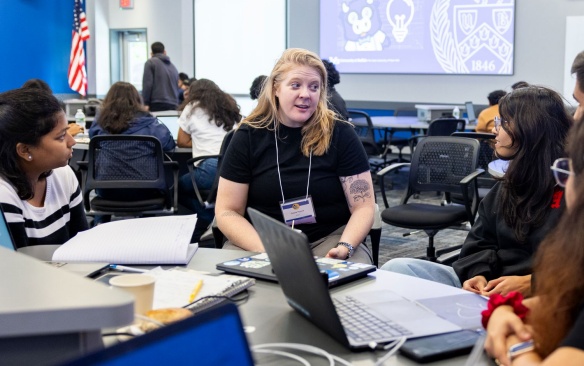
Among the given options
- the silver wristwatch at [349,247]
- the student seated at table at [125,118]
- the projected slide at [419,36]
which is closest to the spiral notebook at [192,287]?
the silver wristwatch at [349,247]

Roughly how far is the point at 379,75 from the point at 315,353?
9.47 m

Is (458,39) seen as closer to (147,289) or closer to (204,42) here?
(204,42)

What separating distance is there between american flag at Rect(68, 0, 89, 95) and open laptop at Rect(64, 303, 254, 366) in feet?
41.0

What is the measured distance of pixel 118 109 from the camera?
5199 mm

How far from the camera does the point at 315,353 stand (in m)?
1.42

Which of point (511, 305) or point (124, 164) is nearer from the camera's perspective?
point (511, 305)

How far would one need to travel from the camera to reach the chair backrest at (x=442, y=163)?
477cm

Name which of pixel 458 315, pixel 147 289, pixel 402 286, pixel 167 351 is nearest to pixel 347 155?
pixel 402 286

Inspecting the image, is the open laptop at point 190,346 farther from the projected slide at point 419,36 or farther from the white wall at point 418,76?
the projected slide at point 419,36

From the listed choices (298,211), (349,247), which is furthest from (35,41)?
(349,247)

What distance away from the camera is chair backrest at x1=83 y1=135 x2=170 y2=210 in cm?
477

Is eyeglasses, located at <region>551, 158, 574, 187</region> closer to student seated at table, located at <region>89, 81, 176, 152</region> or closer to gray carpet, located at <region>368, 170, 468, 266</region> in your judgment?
gray carpet, located at <region>368, 170, 468, 266</region>

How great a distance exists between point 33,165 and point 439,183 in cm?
307

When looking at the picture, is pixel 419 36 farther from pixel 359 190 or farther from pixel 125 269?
pixel 125 269
